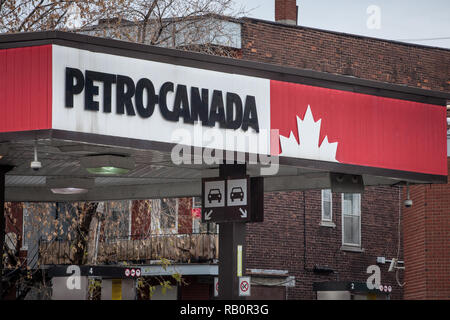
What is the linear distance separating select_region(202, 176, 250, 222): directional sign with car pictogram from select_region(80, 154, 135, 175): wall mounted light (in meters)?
1.44

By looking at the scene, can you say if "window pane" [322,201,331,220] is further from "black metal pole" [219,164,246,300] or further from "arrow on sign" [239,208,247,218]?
"arrow on sign" [239,208,247,218]

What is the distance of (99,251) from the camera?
35.8 m

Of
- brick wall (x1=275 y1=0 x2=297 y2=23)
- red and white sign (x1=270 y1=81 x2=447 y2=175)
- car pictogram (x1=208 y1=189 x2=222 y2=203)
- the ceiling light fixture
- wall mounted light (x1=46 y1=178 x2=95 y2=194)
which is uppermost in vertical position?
brick wall (x1=275 y1=0 x2=297 y2=23)

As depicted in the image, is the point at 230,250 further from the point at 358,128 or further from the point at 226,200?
the point at 358,128

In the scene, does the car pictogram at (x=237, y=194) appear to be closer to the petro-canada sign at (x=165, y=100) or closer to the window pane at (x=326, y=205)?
the petro-canada sign at (x=165, y=100)

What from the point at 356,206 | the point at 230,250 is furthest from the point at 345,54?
the point at 230,250

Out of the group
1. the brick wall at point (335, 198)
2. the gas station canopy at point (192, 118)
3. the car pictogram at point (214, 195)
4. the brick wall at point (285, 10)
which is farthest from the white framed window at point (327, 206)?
the car pictogram at point (214, 195)

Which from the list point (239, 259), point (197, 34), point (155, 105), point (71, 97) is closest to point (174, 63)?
point (155, 105)

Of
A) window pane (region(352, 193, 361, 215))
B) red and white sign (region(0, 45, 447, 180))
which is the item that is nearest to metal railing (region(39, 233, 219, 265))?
window pane (region(352, 193, 361, 215))

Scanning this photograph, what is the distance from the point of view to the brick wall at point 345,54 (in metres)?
35.2

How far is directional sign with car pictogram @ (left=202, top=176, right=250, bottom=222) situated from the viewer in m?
15.8

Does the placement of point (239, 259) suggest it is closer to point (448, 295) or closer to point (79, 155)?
point (79, 155)

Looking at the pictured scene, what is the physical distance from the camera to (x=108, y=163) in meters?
15.3
